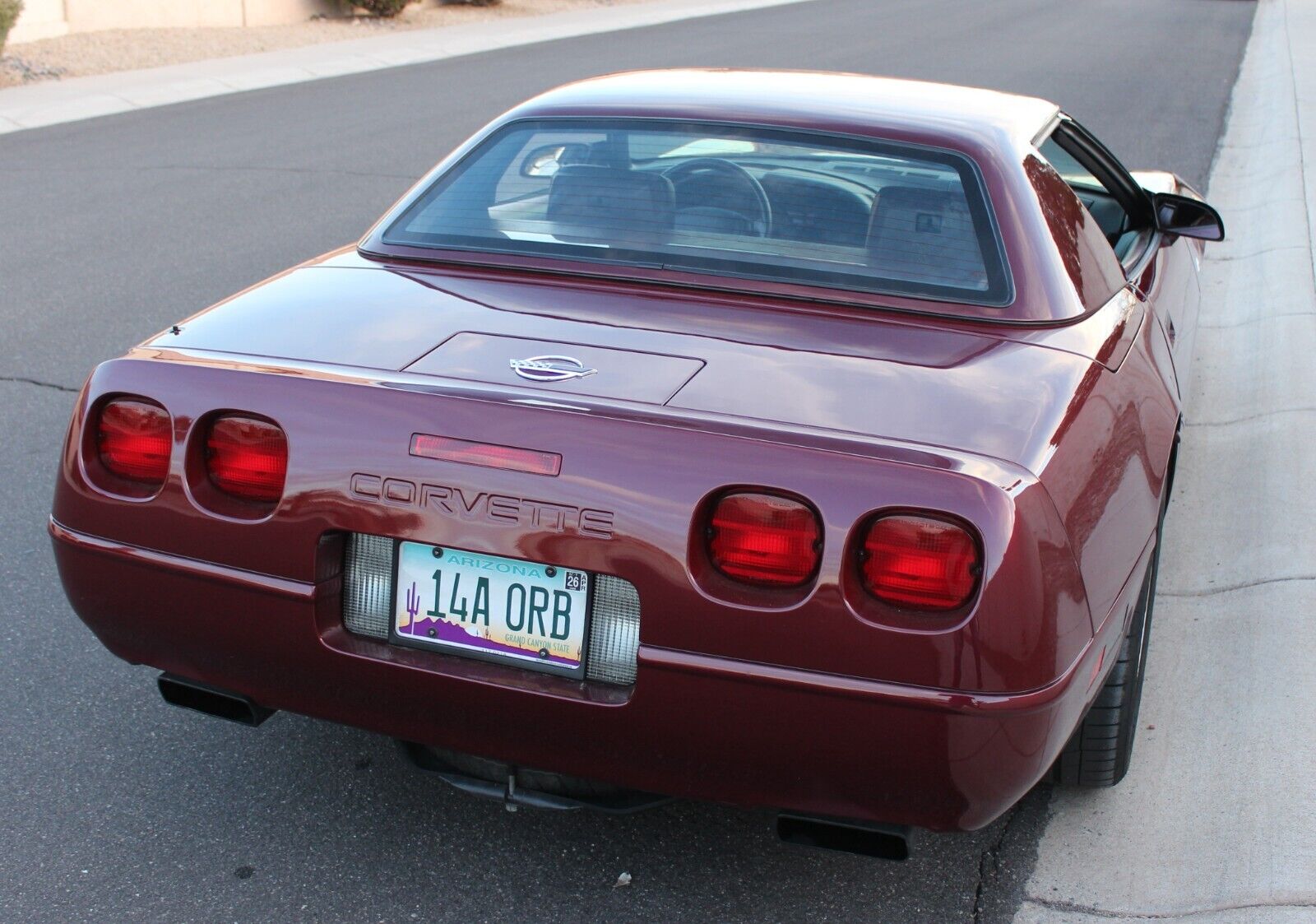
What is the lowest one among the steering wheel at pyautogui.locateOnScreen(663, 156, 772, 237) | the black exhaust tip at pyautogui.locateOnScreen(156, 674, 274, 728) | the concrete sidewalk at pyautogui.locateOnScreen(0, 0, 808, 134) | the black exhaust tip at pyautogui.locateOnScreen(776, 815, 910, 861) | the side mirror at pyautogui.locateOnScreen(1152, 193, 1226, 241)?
the concrete sidewalk at pyautogui.locateOnScreen(0, 0, 808, 134)

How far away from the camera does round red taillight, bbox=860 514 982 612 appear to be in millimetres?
2260

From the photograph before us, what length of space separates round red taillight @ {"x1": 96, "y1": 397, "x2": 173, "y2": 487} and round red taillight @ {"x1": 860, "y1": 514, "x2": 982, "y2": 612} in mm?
1338

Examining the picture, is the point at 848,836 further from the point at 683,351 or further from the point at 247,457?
the point at 247,457

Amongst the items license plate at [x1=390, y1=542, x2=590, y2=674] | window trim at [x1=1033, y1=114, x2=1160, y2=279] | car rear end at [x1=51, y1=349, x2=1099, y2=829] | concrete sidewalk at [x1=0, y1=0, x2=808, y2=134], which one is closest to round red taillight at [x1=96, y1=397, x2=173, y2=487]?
car rear end at [x1=51, y1=349, x2=1099, y2=829]

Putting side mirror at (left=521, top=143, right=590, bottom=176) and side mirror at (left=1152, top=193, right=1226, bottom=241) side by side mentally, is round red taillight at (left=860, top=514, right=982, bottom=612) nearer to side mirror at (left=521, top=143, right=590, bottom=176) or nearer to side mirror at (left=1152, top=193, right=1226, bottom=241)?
side mirror at (left=521, top=143, right=590, bottom=176)

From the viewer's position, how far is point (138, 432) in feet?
8.91

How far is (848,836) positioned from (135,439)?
60.1 inches

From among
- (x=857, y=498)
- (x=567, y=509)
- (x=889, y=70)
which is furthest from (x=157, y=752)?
(x=889, y=70)

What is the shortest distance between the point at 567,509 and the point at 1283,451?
3.83 meters

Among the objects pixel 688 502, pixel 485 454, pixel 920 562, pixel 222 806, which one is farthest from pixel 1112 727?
pixel 222 806

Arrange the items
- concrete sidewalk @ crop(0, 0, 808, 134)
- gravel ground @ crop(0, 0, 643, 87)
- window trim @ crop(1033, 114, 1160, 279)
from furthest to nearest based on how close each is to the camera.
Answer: gravel ground @ crop(0, 0, 643, 87) < concrete sidewalk @ crop(0, 0, 808, 134) < window trim @ crop(1033, 114, 1160, 279)

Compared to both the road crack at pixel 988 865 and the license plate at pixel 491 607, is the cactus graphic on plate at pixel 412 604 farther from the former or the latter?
the road crack at pixel 988 865

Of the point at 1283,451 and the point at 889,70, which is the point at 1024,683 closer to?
the point at 1283,451

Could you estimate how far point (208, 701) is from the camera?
2830mm
